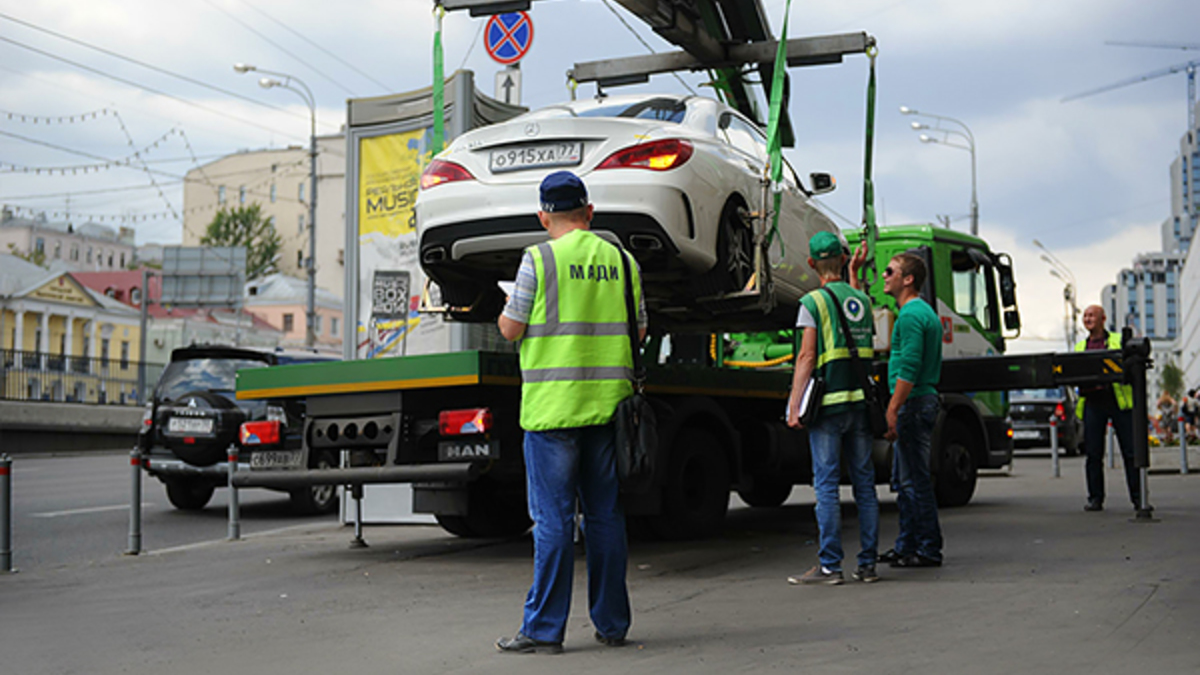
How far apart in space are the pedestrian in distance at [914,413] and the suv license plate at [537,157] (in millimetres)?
1975

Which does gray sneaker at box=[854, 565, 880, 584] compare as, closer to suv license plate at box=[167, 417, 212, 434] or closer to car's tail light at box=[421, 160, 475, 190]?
car's tail light at box=[421, 160, 475, 190]

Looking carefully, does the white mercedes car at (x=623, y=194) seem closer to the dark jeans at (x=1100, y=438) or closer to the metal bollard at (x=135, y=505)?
the metal bollard at (x=135, y=505)

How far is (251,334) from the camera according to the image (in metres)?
80.8

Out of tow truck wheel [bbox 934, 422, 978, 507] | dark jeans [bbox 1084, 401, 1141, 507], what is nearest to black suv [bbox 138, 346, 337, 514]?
tow truck wheel [bbox 934, 422, 978, 507]

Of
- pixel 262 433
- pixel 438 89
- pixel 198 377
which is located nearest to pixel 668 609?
pixel 262 433

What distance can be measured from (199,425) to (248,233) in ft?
300

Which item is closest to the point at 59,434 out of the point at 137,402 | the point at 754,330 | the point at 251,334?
the point at 137,402

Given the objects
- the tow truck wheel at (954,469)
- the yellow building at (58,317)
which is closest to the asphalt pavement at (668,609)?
the tow truck wheel at (954,469)

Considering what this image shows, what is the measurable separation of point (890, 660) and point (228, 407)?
1086 cm

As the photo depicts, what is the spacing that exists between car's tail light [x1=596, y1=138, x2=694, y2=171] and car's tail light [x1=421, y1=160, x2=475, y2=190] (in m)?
0.89

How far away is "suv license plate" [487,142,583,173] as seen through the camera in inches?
310

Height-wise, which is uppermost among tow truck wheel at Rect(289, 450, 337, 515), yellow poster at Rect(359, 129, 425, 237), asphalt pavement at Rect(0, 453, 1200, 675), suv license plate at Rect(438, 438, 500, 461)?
yellow poster at Rect(359, 129, 425, 237)

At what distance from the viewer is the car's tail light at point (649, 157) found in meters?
7.75

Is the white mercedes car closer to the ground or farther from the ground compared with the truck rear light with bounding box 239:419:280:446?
farther from the ground
